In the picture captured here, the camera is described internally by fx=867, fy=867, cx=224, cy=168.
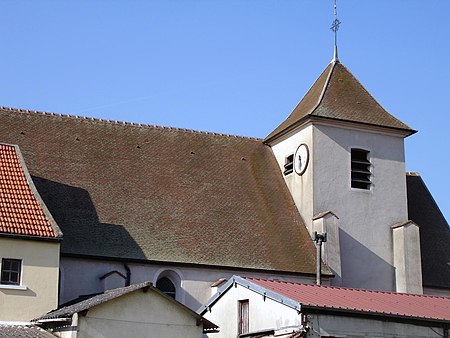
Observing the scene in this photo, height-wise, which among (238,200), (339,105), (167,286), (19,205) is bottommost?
(167,286)

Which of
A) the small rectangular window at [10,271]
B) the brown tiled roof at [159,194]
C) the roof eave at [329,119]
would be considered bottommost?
the small rectangular window at [10,271]

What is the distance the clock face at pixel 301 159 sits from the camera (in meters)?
30.8

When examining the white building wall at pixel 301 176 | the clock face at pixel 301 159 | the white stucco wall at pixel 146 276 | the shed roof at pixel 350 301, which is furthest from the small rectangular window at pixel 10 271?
the clock face at pixel 301 159

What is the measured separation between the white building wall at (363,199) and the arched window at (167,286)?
231 inches

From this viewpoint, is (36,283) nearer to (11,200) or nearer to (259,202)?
(11,200)

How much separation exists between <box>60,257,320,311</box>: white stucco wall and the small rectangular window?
3620mm

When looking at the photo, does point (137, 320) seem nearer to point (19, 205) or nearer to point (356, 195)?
point (19, 205)

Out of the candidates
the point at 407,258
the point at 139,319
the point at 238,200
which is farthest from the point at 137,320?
the point at 407,258

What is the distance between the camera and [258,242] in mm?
28469

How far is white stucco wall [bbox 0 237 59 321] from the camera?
21.2 m

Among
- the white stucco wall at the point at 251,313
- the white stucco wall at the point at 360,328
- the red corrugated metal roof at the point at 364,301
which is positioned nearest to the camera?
the white stucco wall at the point at 360,328

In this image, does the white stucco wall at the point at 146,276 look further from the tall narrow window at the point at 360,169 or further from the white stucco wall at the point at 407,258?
the tall narrow window at the point at 360,169

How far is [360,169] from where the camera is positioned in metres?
31.4

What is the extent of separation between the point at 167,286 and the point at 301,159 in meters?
7.31
